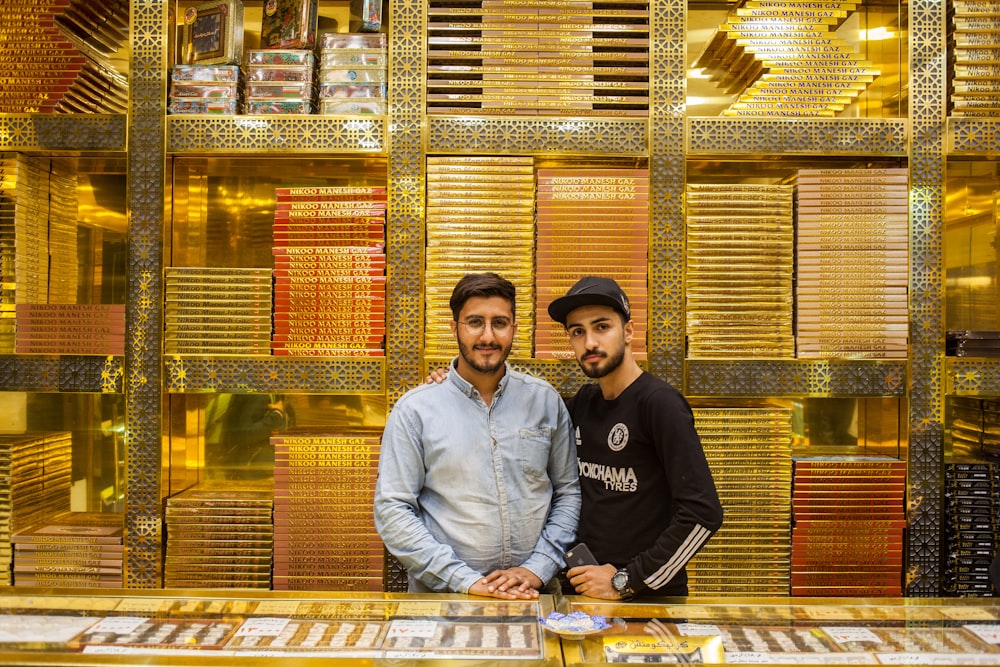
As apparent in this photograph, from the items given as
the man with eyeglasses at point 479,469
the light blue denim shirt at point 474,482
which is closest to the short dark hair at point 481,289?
the man with eyeglasses at point 479,469

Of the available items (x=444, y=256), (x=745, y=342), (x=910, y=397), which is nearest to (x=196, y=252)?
(x=444, y=256)

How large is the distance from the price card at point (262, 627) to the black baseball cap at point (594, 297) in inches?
40.9

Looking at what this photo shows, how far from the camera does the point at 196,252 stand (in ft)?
Answer: 10.4

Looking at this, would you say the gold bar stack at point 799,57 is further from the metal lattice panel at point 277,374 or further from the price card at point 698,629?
the price card at point 698,629

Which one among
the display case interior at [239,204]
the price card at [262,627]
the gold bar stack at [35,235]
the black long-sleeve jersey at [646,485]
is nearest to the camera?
the price card at [262,627]

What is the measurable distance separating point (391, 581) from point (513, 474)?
974 millimetres

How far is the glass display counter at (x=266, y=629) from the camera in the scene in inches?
52.5

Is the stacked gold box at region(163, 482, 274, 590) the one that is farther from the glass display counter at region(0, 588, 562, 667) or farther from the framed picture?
the framed picture

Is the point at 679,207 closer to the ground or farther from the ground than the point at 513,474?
farther from the ground

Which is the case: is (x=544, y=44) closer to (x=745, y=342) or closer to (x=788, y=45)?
(x=788, y=45)

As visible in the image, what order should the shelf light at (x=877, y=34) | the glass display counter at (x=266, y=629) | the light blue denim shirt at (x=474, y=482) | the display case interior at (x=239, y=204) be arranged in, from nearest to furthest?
the glass display counter at (x=266, y=629) → the light blue denim shirt at (x=474, y=482) → the shelf light at (x=877, y=34) → the display case interior at (x=239, y=204)

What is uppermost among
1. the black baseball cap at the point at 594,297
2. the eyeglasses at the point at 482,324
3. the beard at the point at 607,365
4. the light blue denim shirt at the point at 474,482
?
the black baseball cap at the point at 594,297

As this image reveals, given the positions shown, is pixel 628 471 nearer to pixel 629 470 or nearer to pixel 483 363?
pixel 629 470

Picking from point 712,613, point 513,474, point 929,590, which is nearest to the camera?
point 712,613
